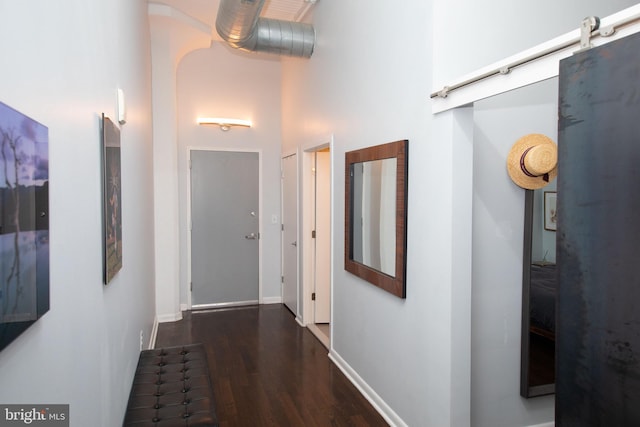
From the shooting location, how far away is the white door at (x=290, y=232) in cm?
497

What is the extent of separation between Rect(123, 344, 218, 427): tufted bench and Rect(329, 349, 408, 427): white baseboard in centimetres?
123

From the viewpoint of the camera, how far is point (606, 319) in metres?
1.23

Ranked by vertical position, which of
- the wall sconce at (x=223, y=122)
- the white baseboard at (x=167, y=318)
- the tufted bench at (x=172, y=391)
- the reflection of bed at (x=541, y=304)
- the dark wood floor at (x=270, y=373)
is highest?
the wall sconce at (x=223, y=122)

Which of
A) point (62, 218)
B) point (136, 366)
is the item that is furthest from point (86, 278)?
point (136, 366)

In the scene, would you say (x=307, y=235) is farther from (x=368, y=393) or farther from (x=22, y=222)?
(x=22, y=222)

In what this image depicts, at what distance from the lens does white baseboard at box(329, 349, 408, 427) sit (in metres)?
2.67

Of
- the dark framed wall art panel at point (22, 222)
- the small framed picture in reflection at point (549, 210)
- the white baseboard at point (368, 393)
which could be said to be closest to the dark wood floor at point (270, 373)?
the white baseboard at point (368, 393)

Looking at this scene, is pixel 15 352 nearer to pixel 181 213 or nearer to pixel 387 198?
pixel 387 198

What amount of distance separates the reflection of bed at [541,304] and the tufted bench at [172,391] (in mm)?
1955

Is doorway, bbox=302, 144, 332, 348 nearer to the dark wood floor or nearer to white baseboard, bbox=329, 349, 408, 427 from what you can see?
the dark wood floor

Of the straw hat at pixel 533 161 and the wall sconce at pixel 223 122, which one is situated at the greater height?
the wall sconce at pixel 223 122

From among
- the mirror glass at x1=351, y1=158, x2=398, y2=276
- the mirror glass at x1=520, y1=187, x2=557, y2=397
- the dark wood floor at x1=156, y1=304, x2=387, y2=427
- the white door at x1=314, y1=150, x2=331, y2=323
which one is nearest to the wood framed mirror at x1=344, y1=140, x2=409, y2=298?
the mirror glass at x1=351, y1=158, x2=398, y2=276

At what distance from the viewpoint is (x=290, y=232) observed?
5207mm

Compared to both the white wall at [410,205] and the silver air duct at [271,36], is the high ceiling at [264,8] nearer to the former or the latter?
the silver air duct at [271,36]
